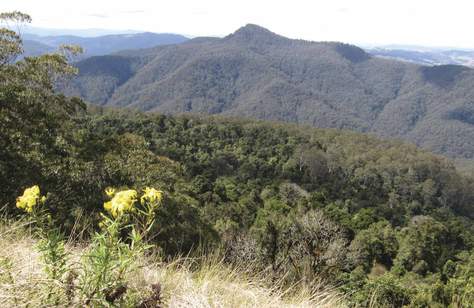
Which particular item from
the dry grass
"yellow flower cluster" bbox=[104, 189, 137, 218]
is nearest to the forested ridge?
"yellow flower cluster" bbox=[104, 189, 137, 218]

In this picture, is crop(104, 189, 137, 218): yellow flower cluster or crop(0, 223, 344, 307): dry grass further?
crop(0, 223, 344, 307): dry grass

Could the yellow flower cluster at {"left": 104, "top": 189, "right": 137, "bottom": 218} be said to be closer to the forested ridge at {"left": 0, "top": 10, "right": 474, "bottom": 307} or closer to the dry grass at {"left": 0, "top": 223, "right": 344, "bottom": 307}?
the forested ridge at {"left": 0, "top": 10, "right": 474, "bottom": 307}

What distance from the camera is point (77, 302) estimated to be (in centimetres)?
164

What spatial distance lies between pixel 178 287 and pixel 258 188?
137 feet

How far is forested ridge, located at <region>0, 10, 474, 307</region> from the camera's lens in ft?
25.9

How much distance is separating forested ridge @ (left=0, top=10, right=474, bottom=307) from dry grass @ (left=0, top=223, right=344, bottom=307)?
325 mm

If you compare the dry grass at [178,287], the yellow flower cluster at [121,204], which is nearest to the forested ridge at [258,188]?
the yellow flower cluster at [121,204]

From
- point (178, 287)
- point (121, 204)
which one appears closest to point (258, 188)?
point (178, 287)

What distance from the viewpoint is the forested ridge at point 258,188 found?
7.89 metres

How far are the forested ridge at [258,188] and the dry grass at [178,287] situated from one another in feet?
1.07

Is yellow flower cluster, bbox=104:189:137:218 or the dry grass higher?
yellow flower cluster, bbox=104:189:137:218

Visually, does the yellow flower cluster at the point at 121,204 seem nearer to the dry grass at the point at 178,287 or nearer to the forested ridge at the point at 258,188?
the forested ridge at the point at 258,188

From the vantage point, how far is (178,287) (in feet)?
7.36

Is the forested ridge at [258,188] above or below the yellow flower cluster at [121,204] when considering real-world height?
below
